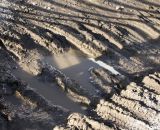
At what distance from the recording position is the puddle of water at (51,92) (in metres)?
9.66

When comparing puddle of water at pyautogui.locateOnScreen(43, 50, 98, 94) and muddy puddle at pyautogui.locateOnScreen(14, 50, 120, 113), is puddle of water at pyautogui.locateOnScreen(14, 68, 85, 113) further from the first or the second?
puddle of water at pyautogui.locateOnScreen(43, 50, 98, 94)

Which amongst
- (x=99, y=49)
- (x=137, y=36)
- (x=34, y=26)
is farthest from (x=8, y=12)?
(x=137, y=36)

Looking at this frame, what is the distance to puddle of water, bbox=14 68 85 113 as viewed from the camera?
31.7 feet

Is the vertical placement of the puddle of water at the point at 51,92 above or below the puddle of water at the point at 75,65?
below

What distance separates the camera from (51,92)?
9.87 meters

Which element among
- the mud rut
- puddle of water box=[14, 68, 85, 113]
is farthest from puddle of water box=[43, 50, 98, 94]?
puddle of water box=[14, 68, 85, 113]

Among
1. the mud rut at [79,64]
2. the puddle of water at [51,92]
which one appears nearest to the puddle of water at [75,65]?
the mud rut at [79,64]

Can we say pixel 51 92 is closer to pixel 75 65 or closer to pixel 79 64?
pixel 75 65

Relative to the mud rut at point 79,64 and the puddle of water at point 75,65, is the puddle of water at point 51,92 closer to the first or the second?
the mud rut at point 79,64

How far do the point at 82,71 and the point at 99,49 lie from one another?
0.96m

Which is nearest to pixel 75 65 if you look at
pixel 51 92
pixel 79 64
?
pixel 79 64

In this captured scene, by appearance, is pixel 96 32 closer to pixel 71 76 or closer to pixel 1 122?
pixel 71 76

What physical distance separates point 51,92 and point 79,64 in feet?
4.04

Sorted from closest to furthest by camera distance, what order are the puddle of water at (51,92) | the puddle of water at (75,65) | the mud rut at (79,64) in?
the mud rut at (79,64) → the puddle of water at (51,92) → the puddle of water at (75,65)
